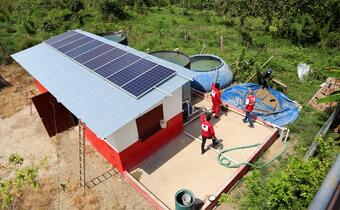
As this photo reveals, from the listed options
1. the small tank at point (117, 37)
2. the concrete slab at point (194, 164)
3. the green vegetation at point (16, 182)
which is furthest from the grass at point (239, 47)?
the green vegetation at point (16, 182)

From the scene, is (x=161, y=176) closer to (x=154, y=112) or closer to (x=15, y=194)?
(x=154, y=112)

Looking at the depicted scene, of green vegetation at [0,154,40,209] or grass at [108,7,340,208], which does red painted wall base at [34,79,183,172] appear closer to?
green vegetation at [0,154,40,209]

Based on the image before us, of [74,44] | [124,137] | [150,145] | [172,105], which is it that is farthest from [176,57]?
[124,137]

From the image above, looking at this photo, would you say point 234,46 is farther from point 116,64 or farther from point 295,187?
point 295,187

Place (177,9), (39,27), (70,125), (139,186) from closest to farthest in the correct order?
(139,186)
(70,125)
(39,27)
(177,9)

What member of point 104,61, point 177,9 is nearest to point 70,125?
point 104,61

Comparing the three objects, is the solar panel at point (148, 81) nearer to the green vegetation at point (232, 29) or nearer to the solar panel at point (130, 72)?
the solar panel at point (130, 72)

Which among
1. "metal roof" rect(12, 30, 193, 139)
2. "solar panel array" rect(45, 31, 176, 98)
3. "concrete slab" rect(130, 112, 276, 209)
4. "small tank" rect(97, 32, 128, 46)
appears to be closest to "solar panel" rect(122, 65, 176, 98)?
"solar panel array" rect(45, 31, 176, 98)
